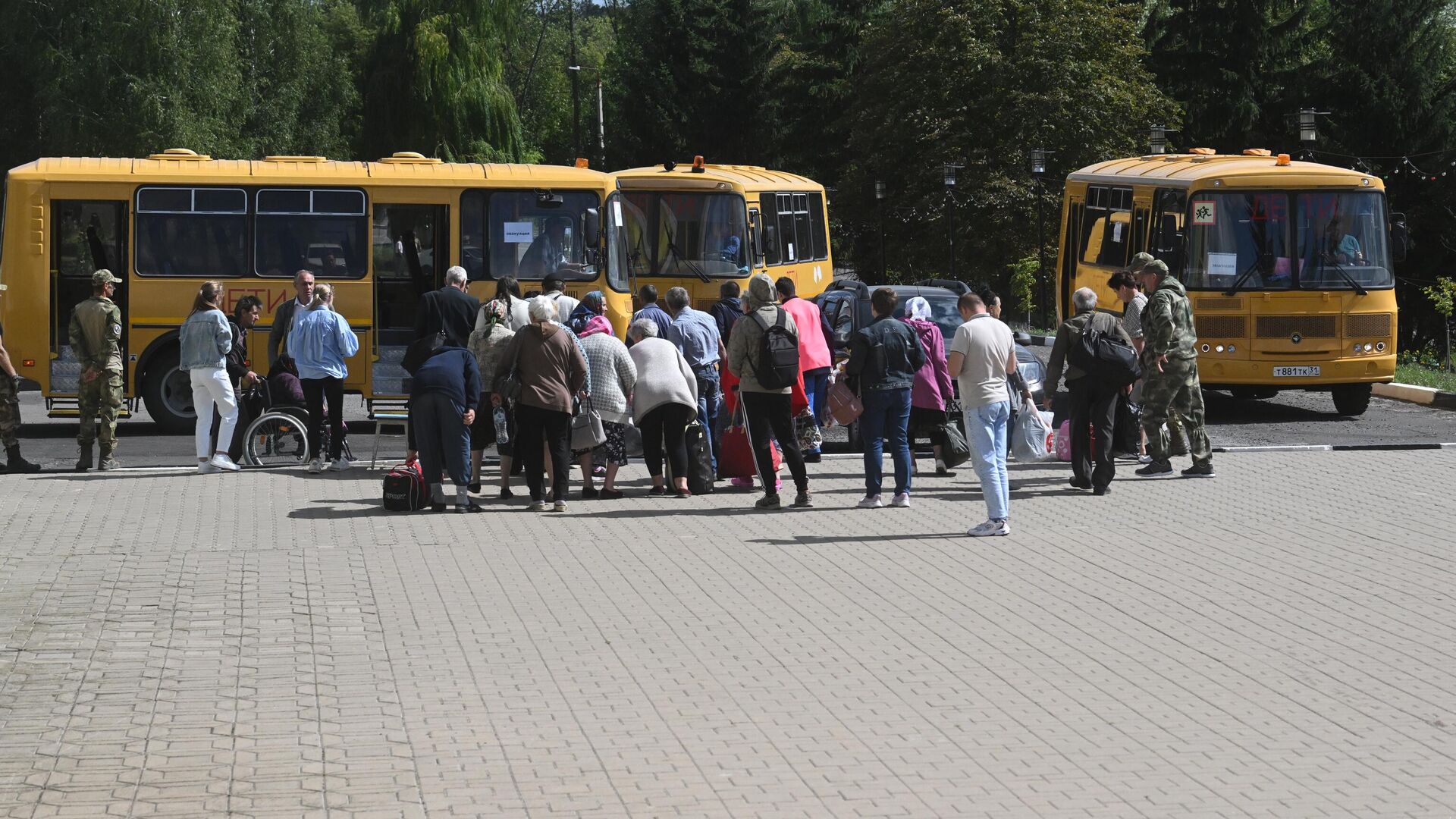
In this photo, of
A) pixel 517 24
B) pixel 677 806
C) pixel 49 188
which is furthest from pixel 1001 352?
pixel 517 24

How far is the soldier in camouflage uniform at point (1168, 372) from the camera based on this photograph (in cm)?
1450

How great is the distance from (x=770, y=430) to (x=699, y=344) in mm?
1350

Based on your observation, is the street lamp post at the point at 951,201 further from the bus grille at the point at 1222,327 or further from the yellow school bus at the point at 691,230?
the bus grille at the point at 1222,327

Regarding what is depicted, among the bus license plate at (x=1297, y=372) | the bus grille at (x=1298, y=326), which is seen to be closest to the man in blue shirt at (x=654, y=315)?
the bus grille at (x=1298, y=326)

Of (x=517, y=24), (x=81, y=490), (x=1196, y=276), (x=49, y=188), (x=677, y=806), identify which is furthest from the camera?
(x=517, y=24)

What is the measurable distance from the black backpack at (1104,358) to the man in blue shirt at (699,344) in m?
2.89

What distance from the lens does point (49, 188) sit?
1959 cm

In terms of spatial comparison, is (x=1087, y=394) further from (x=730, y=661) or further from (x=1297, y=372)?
(x=1297, y=372)

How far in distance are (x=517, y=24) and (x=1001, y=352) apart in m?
40.0

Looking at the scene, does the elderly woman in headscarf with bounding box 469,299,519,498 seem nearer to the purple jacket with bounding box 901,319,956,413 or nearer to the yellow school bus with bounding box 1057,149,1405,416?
the purple jacket with bounding box 901,319,956,413

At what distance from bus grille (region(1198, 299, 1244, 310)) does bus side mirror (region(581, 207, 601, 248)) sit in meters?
6.87

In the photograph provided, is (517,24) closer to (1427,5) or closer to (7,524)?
(1427,5)

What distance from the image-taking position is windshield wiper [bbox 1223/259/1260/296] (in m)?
21.1

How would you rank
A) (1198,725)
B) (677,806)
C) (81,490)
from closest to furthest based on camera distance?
1. (677,806)
2. (1198,725)
3. (81,490)
